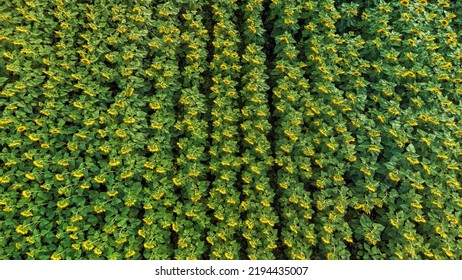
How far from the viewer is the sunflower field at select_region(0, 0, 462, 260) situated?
2180 millimetres

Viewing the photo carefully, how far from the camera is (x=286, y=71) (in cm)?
247

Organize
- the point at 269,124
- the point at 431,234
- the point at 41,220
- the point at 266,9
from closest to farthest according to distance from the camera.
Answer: the point at 41,220
the point at 431,234
the point at 269,124
the point at 266,9

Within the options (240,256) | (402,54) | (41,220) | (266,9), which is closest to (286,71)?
(266,9)

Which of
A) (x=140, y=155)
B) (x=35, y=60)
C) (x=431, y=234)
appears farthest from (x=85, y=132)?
(x=431, y=234)

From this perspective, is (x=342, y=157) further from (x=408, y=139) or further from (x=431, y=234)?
(x=431, y=234)

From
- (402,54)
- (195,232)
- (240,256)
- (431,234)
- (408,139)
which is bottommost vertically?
(240,256)

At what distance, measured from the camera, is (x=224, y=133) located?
7.68 feet

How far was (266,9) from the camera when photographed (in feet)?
8.86

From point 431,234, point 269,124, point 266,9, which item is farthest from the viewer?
point 266,9

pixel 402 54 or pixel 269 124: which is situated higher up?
pixel 402 54

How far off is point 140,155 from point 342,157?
1.26 m

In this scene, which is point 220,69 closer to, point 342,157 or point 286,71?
point 286,71

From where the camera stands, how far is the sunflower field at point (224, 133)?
2.18 m

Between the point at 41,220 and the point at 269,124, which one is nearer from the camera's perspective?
the point at 41,220
